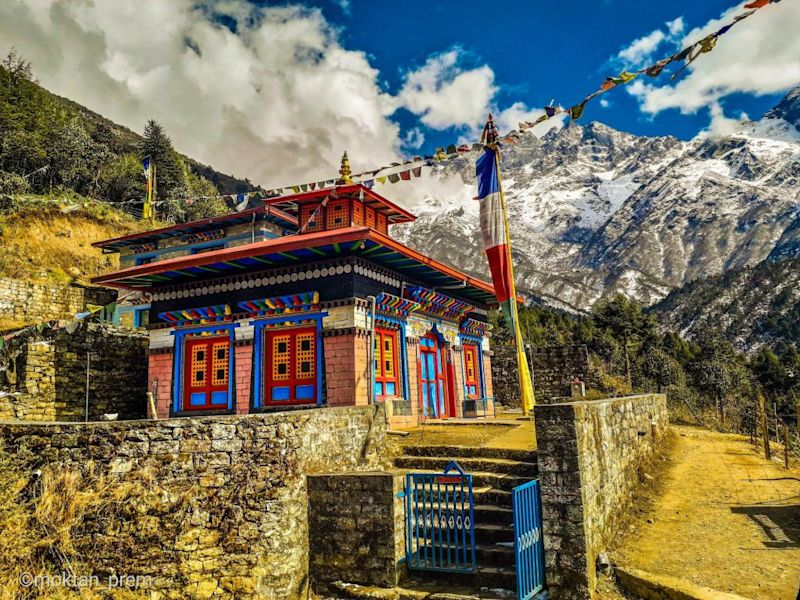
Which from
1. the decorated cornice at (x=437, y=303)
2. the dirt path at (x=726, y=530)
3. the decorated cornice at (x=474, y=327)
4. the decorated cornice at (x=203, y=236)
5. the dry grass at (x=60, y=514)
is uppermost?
the decorated cornice at (x=203, y=236)

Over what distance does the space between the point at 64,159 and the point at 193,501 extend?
4433 centimetres

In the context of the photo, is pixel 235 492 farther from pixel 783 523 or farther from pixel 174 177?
pixel 174 177

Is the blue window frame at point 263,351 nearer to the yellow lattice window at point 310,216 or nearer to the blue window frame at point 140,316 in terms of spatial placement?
the yellow lattice window at point 310,216

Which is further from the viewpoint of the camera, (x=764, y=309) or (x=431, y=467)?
(x=764, y=309)

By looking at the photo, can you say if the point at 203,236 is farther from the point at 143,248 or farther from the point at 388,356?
the point at 388,356

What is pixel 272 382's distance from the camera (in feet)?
49.0

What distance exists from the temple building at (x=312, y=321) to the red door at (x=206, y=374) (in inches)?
1.2

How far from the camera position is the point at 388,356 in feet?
51.0

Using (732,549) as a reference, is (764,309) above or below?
above

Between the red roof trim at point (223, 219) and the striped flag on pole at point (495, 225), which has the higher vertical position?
the red roof trim at point (223, 219)

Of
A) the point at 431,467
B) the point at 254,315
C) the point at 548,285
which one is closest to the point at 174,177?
the point at 254,315

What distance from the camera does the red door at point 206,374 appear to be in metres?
15.5

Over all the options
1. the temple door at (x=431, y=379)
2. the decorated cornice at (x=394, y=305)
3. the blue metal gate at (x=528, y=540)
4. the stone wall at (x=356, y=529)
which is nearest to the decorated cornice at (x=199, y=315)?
the decorated cornice at (x=394, y=305)

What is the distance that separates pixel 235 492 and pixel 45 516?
8.20ft
